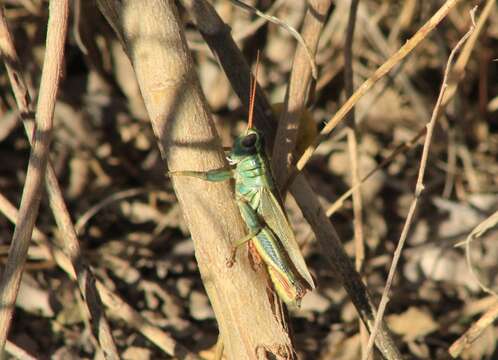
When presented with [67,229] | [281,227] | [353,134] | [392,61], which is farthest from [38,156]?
[353,134]

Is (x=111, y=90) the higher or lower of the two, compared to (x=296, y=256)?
higher

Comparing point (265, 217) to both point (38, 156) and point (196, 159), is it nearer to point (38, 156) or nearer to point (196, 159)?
point (196, 159)

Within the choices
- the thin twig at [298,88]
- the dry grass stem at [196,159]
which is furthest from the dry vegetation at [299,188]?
the dry grass stem at [196,159]

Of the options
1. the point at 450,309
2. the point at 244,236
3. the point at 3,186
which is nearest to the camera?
the point at 244,236

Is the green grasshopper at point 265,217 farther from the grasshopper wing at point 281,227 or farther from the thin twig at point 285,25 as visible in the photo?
the thin twig at point 285,25

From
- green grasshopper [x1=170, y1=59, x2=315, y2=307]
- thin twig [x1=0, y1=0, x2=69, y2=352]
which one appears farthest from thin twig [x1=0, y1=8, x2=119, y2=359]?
green grasshopper [x1=170, y1=59, x2=315, y2=307]

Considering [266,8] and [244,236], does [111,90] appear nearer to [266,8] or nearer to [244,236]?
[266,8]

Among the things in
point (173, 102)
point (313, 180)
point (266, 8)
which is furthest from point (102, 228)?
point (173, 102)
